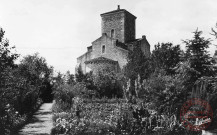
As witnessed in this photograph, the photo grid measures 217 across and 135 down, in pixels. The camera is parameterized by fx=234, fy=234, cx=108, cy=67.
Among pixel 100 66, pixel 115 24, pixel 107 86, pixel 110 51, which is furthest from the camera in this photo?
pixel 115 24

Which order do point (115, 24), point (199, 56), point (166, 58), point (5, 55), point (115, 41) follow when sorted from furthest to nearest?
point (115, 24) → point (115, 41) → point (166, 58) → point (199, 56) → point (5, 55)

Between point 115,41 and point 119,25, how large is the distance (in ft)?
14.2

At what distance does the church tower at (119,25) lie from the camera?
40.1 metres

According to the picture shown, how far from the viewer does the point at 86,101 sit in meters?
20.2

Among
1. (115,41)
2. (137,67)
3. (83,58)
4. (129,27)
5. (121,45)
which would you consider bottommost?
(137,67)

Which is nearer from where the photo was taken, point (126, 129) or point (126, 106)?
point (126, 129)

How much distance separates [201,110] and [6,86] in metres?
8.74

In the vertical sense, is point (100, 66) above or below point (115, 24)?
below

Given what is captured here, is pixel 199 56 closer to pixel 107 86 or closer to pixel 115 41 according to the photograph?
pixel 107 86

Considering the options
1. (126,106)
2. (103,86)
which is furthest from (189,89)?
(103,86)

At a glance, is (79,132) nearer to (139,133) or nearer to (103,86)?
(139,133)

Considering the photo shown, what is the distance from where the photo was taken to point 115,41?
1476 inches

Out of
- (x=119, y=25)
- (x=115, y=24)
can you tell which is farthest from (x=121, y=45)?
(x=115, y=24)

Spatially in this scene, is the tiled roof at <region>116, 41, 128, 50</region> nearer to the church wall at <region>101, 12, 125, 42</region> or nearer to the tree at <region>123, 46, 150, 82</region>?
the church wall at <region>101, 12, 125, 42</region>
